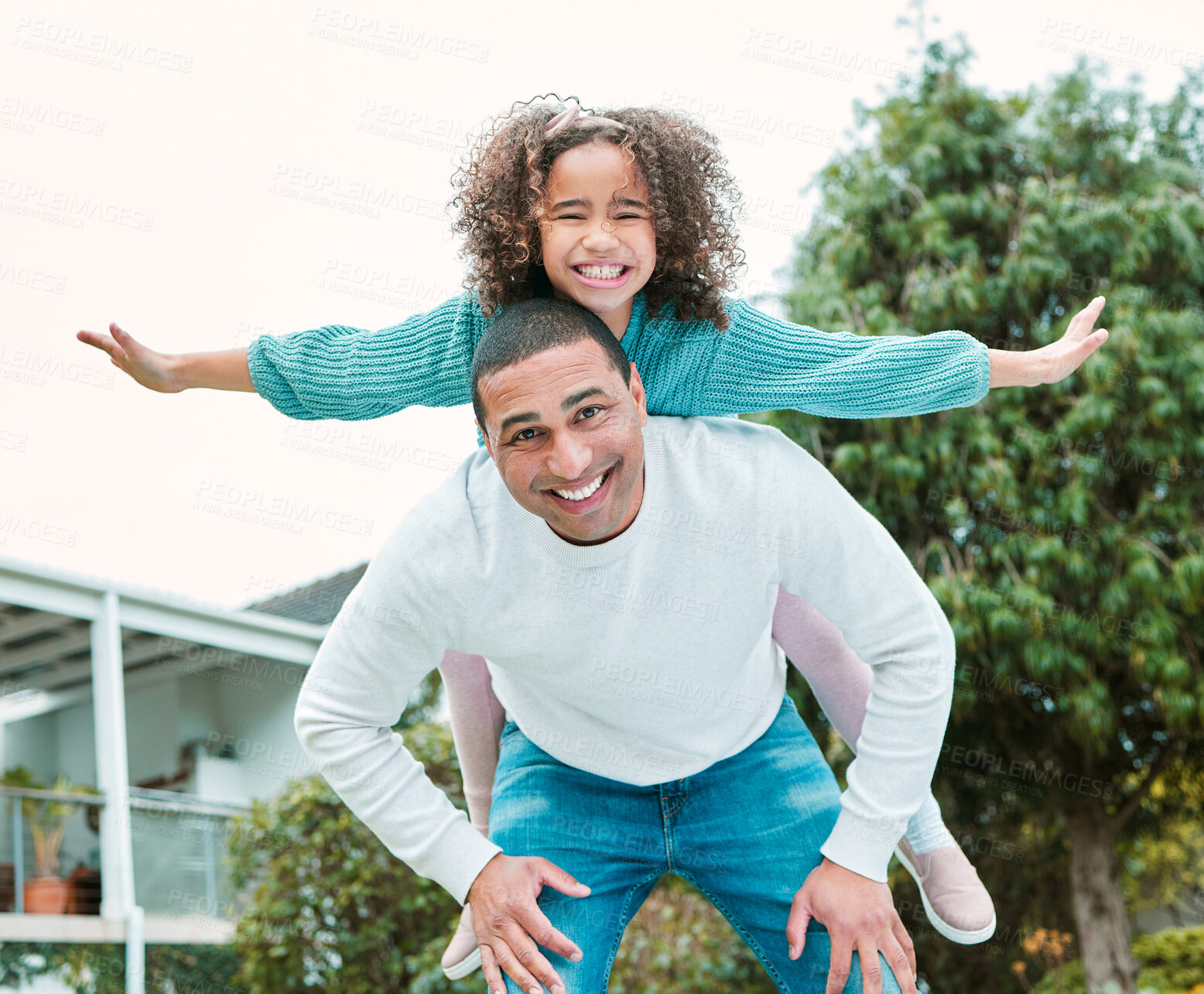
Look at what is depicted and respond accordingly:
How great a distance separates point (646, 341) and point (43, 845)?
7.78 meters

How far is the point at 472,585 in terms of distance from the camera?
1.76 meters

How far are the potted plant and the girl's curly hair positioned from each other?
749 centimetres

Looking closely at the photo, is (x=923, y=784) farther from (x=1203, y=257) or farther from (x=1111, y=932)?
(x=1111, y=932)

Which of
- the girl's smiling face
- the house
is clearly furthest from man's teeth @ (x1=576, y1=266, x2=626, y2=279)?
the house

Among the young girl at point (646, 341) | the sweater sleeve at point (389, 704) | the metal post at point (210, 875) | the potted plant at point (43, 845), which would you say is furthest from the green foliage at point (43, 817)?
the sweater sleeve at point (389, 704)

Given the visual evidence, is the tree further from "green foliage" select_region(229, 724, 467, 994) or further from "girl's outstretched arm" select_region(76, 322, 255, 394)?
"girl's outstretched arm" select_region(76, 322, 255, 394)

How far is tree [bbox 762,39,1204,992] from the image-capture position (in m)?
5.10

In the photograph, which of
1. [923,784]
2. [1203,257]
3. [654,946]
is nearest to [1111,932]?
[654,946]

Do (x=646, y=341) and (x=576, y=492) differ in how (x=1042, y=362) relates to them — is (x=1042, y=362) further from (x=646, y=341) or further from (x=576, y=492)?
(x=576, y=492)

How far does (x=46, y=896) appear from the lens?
25.4 feet

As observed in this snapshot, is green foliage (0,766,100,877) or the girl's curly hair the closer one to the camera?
the girl's curly hair

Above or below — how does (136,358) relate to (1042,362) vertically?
above

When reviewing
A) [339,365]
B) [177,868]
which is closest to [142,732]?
[177,868]

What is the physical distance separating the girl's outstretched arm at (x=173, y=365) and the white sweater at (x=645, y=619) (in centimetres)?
62
